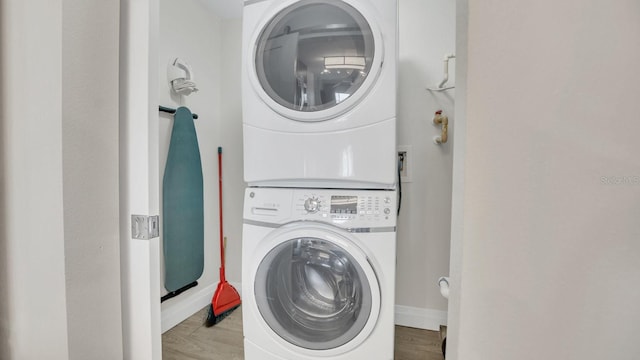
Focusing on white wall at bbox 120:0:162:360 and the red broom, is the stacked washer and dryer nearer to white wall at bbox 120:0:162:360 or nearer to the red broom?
white wall at bbox 120:0:162:360

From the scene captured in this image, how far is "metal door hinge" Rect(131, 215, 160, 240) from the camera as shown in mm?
769

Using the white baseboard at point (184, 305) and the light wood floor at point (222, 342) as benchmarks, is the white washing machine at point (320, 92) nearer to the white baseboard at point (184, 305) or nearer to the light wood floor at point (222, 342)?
the light wood floor at point (222, 342)

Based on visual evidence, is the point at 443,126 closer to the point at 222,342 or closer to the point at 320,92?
the point at 320,92

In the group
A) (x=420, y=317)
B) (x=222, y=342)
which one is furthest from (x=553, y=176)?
(x=222, y=342)

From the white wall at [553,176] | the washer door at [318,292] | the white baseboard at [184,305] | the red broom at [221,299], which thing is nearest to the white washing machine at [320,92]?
Answer: the washer door at [318,292]

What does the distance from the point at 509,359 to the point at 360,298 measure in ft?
1.98

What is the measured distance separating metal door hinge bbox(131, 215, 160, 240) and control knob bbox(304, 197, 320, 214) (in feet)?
1.83

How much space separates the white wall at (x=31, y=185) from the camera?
2.19 feet

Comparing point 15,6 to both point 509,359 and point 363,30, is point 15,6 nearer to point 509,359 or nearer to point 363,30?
point 363,30

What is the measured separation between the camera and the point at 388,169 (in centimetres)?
102

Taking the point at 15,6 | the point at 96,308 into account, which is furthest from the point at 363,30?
the point at 96,308

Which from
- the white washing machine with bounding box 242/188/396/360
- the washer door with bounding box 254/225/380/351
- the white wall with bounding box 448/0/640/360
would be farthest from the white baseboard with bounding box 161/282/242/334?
the white wall with bounding box 448/0/640/360

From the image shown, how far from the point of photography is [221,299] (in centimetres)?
175

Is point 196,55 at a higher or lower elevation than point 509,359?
higher
